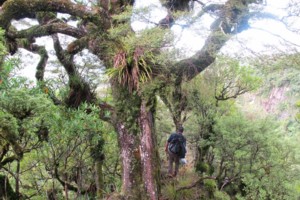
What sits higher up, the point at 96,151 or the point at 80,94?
the point at 80,94

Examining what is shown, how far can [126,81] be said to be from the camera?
650 cm

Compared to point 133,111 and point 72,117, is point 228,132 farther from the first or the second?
point 72,117

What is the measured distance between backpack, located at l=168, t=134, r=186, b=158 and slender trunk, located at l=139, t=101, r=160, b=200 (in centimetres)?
170

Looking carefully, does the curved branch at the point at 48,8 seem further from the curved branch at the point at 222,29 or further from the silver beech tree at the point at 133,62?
the curved branch at the point at 222,29

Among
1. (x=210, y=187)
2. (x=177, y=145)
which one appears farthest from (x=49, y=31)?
(x=210, y=187)

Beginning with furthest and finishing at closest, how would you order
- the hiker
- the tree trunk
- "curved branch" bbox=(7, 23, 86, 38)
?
the hiker, "curved branch" bbox=(7, 23, 86, 38), the tree trunk

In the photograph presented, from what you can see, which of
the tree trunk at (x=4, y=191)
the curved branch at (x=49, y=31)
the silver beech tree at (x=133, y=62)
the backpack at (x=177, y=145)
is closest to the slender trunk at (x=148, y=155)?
the silver beech tree at (x=133, y=62)

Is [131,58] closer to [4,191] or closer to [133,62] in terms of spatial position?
[133,62]

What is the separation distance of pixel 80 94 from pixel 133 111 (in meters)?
1.73

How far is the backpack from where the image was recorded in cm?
831

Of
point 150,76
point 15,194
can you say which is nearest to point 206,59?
point 150,76

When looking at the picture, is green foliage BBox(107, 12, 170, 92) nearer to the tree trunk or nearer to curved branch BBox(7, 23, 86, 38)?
curved branch BBox(7, 23, 86, 38)

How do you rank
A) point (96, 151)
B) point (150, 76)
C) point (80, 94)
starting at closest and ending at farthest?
point (150, 76) → point (80, 94) → point (96, 151)

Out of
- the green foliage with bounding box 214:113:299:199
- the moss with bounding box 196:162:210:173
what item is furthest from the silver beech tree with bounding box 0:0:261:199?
the moss with bounding box 196:162:210:173
